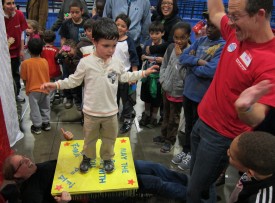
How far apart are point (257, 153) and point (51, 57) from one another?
3.55 m

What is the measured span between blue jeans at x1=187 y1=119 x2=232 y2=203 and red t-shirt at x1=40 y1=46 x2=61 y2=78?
288 centimetres

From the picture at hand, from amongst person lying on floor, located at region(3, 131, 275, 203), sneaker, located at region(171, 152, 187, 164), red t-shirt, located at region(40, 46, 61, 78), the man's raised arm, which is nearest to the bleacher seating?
red t-shirt, located at region(40, 46, 61, 78)

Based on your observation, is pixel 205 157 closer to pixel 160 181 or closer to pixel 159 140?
pixel 160 181

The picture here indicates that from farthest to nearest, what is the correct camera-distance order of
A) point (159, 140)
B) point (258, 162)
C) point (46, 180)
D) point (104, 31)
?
point (159, 140) → point (46, 180) → point (104, 31) → point (258, 162)

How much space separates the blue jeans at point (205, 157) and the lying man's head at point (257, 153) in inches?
13.6

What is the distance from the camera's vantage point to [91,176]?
279 cm

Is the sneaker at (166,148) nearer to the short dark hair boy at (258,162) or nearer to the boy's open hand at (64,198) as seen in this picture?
the boy's open hand at (64,198)

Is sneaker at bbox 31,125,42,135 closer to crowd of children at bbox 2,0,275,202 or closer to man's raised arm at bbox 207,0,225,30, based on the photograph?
crowd of children at bbox 2,0,275,202

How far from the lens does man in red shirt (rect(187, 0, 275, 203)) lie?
1.55 metres

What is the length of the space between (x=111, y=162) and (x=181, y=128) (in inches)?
64.7

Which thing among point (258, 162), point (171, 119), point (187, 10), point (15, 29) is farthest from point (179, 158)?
point (187, 10)

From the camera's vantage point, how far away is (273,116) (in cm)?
162

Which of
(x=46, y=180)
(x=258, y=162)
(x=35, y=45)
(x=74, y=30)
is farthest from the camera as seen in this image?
(x=74, y=30)

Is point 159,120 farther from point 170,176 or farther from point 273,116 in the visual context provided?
point 273,116
